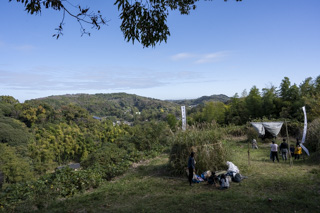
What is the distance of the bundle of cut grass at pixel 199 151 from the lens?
683cm

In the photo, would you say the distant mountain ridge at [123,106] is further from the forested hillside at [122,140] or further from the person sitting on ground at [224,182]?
the person sitting on ground at [224,182]

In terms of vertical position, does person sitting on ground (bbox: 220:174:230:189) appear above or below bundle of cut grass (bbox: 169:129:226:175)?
below

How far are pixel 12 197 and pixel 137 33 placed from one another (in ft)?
16.3

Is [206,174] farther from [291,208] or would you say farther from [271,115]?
[271,115]

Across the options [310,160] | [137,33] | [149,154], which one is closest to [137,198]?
[137,33]

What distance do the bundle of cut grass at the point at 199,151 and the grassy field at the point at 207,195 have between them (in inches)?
14.3

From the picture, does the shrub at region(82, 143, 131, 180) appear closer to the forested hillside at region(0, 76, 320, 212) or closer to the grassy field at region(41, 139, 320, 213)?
the forested hillside at region(0, 76, 320, 212)

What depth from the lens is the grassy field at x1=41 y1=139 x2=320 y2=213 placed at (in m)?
4.25

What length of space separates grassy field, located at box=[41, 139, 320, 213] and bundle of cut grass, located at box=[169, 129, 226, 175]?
0.36 metres

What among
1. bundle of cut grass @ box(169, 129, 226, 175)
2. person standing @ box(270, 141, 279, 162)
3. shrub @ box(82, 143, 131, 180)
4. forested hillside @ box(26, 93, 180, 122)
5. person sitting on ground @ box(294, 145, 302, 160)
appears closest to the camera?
bundle of cut grass @ box(169, 129, 226, 175)

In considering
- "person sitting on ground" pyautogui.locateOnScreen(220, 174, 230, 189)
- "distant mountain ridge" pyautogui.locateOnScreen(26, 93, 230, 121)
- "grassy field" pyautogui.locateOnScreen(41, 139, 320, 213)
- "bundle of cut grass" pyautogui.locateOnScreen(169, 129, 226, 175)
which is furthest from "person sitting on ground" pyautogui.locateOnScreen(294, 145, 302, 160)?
"distant mountain ridge" pyautogui.locateOnScreen(26, 93, 230, 121)

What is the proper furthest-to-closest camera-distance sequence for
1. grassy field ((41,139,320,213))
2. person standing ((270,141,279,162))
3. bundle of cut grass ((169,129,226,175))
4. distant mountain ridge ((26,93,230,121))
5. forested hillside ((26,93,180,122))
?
distant mountain ridge ((26,93,230,121))
forested hillside ((26,93,180,122))
person standing ((270,141,279,162))
bundle of cut grass ((169,129,226,175))
grassy field ((41,139,320,213))

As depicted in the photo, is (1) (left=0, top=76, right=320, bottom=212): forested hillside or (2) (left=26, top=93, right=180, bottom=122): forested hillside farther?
(2) (left=26, top=93, right=180, bottom=122): forested hillside

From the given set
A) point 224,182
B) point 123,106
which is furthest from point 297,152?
point 123,106
